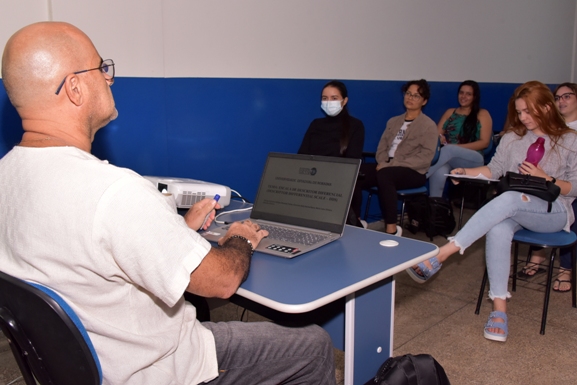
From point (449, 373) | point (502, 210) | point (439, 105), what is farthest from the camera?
point (439, 105)

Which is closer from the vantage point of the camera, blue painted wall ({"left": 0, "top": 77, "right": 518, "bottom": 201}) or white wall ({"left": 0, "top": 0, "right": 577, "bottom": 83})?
white wall ({"left": 0, "top": 0, "right": 577, "bottom": 83})

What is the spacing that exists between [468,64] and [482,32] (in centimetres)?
Result: 45

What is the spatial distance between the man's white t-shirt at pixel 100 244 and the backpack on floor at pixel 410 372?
0.78 m

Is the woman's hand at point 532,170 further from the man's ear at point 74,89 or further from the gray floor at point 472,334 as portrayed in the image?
the man's ear at point 74,89

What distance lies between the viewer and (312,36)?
411 cm

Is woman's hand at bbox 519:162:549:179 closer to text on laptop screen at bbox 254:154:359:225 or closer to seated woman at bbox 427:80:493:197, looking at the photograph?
text on laptop screen at bbox 254:154:359:225

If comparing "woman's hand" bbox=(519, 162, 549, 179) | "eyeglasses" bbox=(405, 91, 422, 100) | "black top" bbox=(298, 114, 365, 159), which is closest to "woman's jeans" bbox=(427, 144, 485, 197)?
"eyeglasses" bbox=(405, 91, 422, 100)

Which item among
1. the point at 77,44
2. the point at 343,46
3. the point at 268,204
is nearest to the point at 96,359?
the point at 77,44

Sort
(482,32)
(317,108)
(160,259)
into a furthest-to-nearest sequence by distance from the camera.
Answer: (482,32)
(317,108)
(160,259)

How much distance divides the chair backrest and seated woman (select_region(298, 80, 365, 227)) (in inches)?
121

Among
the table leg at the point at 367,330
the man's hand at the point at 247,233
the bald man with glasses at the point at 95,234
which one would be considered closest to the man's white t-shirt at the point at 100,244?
the bald man with glasses at the point at 95,234

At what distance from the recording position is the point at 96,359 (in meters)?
1.14

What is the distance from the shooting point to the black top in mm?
4113

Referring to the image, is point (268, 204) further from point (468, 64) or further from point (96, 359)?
point (468, 64)
